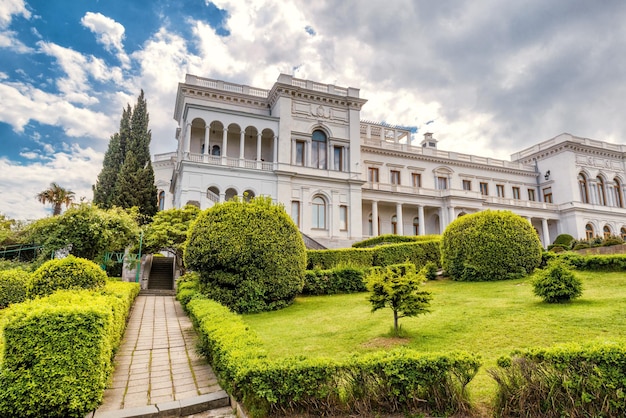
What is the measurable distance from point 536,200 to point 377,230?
71.4 ft

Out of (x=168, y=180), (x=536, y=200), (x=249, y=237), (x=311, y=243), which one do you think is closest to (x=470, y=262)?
(x=249, y=237)

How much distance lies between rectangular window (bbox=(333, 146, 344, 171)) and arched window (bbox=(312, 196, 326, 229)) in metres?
3.39

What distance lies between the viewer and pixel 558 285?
348 inches

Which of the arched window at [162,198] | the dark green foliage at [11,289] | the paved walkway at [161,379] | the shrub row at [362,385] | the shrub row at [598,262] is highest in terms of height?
the arched window at [162,198]

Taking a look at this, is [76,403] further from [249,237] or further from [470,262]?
[470,262]

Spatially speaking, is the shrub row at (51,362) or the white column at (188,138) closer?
the shrub row at (51,362)

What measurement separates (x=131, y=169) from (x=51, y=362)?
2540cm

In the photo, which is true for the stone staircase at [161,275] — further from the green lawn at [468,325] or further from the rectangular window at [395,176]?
the rectangular window at [395,176]

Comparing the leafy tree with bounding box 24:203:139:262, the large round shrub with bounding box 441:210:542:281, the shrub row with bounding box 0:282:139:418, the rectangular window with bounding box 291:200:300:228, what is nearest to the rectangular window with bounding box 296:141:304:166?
the rectangular window with bounding box 291:200:300:228

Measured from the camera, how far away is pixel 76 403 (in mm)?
4465

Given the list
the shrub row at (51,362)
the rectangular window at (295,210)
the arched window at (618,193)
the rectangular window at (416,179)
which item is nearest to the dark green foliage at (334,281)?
the shrub row at (51,362)

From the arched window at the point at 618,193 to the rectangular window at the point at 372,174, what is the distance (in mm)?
27789

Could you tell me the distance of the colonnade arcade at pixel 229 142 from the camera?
2655 centimetres

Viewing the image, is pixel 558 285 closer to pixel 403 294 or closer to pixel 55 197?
pixel 403 294
